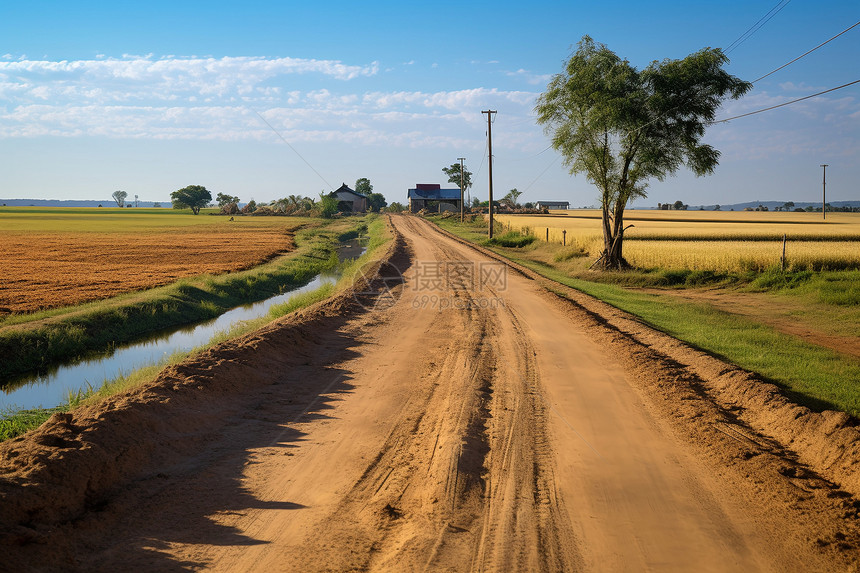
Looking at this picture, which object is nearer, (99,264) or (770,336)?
(770,336)

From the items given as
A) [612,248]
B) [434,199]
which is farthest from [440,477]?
[434,199]

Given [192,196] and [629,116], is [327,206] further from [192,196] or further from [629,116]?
[629,116]

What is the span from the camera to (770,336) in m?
12.3

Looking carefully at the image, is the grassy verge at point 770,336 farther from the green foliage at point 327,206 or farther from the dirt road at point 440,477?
the green foliage at point 327,206

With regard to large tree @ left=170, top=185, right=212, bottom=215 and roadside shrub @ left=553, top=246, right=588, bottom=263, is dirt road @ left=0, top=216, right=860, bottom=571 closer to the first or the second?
roadside shrub @ left=553, top=246, right=588, bottom=263

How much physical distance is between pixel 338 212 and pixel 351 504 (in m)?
105

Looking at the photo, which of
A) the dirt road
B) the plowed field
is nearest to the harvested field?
the plowed field

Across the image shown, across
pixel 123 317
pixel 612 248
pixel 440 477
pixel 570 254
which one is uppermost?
pixel 612 248

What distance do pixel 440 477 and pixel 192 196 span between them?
506ft

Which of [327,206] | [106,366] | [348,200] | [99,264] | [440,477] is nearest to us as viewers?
[440,477]

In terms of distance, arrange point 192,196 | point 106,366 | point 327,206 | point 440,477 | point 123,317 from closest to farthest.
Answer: point 440,477 < point 106,366 < point 123,317 < point 327,206 < point 192,196

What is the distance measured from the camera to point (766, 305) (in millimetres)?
17016

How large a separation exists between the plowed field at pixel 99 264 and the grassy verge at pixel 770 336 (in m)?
17.6

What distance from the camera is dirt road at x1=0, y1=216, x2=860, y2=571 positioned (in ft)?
14.8
